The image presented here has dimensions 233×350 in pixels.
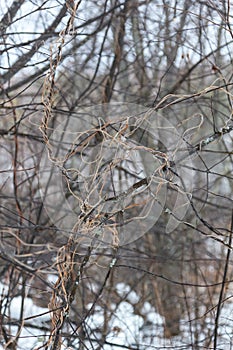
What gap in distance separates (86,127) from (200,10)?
870 millimetres

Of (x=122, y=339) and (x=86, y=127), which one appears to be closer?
(x=86, y=127)

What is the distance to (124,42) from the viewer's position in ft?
10.9

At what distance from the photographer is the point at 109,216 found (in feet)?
6.40

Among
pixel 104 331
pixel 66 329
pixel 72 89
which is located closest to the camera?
pixel 66 329

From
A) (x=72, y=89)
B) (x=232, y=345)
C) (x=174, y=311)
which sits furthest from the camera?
(x=174, y=311)

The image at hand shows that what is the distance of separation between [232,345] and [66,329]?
3.60 ft

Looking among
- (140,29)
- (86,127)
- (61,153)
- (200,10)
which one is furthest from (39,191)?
(200,10)

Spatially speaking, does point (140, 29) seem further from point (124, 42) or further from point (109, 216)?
point (109, 216)

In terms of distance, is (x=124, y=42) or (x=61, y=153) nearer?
(x=61, y=153)

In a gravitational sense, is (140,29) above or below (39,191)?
above

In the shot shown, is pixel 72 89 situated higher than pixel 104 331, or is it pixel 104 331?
pixel 72 89

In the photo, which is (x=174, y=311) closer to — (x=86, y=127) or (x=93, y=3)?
(x=86, y=127)

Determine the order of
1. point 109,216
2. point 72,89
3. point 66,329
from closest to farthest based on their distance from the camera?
point 109,216 → point 66,329 → point 72,89

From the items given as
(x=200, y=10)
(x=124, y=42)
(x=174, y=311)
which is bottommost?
(x=174, y=311)
